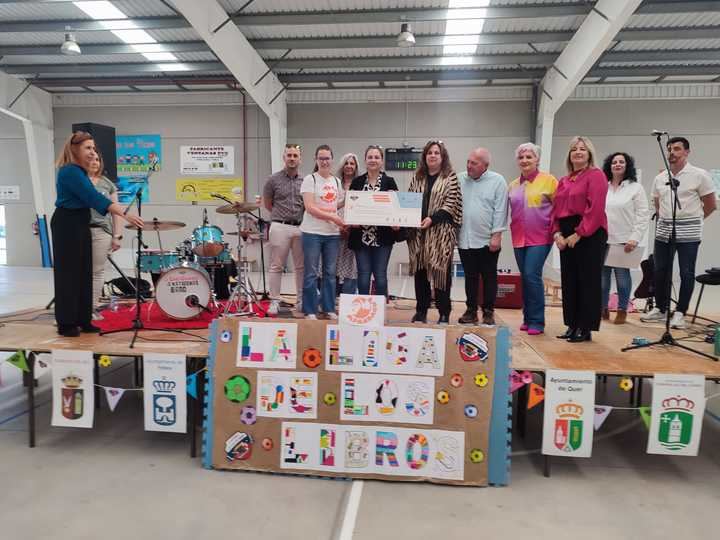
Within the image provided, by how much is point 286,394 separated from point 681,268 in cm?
298

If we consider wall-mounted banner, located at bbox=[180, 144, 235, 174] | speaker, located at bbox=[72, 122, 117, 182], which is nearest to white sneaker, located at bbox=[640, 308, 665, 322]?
speaker, located at bbox=[72, 122, 117, 182]

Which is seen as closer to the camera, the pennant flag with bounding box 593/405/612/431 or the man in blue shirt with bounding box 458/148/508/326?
the pennant flag with bounding box 593/405/612/431

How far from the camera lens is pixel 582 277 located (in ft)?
9.25

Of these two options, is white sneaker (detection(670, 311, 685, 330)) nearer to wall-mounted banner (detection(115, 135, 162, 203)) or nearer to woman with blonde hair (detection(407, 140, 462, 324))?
woman with blonde hair (detection(407, 140, 462, 324))

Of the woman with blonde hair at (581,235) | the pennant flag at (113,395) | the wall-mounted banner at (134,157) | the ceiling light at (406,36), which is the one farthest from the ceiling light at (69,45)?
the woman with blonde hair at (581,235)

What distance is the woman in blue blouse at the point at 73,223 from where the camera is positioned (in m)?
2.77

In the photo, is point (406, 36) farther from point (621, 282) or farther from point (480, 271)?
point (480, 271)

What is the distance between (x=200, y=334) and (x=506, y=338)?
1.84 meters

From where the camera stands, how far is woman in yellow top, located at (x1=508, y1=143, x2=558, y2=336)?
2967 mm

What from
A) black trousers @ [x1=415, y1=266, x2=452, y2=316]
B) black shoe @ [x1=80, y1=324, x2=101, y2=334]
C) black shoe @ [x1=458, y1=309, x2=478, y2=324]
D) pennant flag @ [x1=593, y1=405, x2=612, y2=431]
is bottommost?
pennant flag @ [x1=593, y1=405, x2=612, y2=431]

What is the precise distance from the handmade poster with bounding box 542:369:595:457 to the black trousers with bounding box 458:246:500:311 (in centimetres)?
87

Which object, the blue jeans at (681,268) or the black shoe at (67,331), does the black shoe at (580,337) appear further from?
the black shoe at (67,331)

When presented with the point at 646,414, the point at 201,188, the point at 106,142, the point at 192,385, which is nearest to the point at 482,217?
the point at 646,414

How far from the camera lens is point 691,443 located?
2248 millimetres
